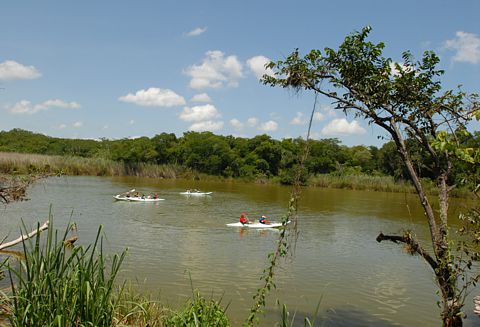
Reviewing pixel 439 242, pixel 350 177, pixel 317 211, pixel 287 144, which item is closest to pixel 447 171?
pixel 439 242

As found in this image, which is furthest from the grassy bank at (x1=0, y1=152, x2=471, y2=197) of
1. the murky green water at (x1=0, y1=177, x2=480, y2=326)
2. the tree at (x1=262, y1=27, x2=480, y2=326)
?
the tree at (x1=262, y1=27, x2=480, y2=326)

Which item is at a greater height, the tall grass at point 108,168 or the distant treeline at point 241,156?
the distant treeline at point 241,156

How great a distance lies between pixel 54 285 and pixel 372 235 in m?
18.3

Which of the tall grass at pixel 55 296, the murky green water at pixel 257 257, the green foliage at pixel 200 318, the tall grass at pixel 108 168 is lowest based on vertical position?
the murky green water at pixel 257 257

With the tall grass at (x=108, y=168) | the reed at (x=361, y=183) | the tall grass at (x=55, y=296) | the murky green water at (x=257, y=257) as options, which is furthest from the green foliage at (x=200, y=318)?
the reed at (x=361, y=183)

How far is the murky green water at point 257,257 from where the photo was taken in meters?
Result: 9.59

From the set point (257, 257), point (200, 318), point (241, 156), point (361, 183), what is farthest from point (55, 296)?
point (241, 156)

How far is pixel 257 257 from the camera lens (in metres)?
14.1

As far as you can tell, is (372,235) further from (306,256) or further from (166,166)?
(166,166)

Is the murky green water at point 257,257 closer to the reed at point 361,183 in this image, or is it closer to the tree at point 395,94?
the tree at point 395,94

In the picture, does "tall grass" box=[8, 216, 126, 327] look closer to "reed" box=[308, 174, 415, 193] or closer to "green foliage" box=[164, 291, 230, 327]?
"green foliage" box=[164, 291, 230, 327]

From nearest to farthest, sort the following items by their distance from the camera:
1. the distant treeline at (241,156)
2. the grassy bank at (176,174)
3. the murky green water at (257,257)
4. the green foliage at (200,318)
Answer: the green foliage at (200,318) → the murky green water at (257,257) → the grassy bank at (176,174) → the distant treeline at (241,156)

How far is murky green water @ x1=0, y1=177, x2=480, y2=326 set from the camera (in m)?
9.59

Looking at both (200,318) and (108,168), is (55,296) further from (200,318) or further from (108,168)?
(108,168)
